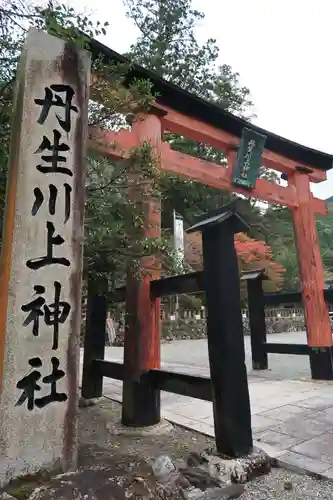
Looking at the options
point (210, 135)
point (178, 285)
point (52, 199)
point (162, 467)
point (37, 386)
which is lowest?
point (162, 467)

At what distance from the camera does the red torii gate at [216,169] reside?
383 cm

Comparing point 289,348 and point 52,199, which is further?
point 289,348

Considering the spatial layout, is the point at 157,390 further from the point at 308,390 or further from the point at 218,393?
the point at 308,390

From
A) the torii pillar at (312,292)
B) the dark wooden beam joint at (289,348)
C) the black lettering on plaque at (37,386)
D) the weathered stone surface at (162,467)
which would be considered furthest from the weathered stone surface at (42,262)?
the dark wooden beam joint at (289,348)

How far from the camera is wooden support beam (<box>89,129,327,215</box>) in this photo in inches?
139

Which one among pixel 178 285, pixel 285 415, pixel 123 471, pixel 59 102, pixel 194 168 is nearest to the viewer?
pixel 123 471

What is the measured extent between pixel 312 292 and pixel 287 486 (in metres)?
4.26

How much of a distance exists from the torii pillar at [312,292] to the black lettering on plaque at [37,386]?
4.96 metres

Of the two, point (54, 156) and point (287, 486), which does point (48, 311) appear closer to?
point (54, 156)

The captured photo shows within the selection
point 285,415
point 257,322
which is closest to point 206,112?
point 257,322

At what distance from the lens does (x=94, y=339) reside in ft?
15.0

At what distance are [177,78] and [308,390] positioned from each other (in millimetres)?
14771

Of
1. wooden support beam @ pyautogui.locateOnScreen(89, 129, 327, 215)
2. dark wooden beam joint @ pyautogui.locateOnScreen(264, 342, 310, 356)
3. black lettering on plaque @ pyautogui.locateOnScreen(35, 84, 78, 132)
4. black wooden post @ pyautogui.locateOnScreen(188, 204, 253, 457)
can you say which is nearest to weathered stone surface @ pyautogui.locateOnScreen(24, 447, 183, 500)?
black wooden post @ pyautogui.locateOnScreen(188, 204, 253, 457)

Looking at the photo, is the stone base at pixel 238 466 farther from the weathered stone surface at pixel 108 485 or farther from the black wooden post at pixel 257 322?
the black wooden post at pixel 257 322
